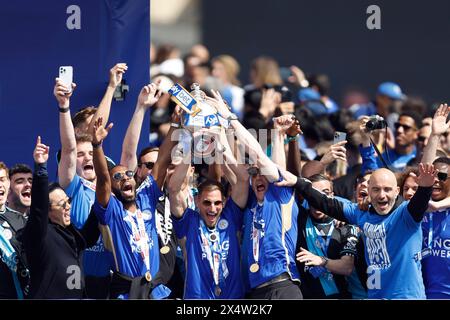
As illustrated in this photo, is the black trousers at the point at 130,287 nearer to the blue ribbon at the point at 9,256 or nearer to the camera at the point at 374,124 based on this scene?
the blue ribbon at the point at 9,256

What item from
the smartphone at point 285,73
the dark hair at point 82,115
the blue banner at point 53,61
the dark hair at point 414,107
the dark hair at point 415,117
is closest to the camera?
the dark hair at point 82,115

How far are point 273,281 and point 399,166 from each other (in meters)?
3.49

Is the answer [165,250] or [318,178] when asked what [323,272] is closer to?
[318,178]

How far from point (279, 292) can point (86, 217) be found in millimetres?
1599

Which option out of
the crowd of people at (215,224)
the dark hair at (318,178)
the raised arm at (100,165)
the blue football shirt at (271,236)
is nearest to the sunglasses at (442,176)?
the crowd of people at (215,224)

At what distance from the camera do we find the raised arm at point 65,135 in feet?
34.1

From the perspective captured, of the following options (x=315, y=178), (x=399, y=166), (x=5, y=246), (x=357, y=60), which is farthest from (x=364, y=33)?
(x=5, y=246)

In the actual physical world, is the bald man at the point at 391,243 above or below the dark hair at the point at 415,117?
below

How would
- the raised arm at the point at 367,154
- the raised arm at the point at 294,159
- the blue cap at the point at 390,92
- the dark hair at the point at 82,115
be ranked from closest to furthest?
the raised arm at the point at 294,159
the dark hair at the point at 82,115
the raised arm at the point at 367,154
the blue cap at the point at 390,92

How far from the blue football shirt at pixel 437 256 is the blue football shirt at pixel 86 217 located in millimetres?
2414

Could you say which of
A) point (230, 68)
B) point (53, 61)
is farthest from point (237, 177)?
point (230, 68)

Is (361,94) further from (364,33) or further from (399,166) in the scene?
(399,166)

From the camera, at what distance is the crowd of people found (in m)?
10.2
